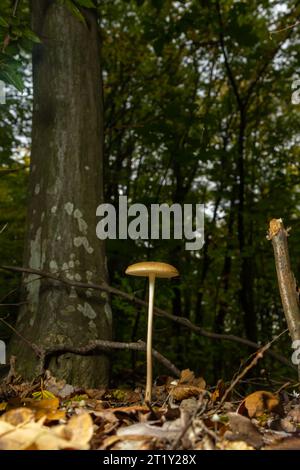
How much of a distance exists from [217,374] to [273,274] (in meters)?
3.11

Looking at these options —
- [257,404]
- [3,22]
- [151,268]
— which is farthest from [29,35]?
[257,404]

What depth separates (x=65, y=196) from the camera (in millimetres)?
2834

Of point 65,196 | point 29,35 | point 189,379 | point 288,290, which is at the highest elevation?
point 29,35

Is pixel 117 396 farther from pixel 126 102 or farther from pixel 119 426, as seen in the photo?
pixel 126 102

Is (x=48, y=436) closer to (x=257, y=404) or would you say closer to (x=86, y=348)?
(x=257, y=404)

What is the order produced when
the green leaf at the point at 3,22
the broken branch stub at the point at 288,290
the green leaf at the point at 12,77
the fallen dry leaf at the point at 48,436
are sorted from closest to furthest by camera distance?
the fallen dry leaf at the point at 48,436, the broken branch stub at the point at 288,290, the green leaf at the point at 3,22, the green leaf at the point at 12,77

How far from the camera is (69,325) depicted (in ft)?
8.32

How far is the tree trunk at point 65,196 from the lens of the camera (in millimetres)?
2543

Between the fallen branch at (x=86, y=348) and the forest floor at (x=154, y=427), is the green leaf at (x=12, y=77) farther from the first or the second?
the forest floor at (x=154, y=427)

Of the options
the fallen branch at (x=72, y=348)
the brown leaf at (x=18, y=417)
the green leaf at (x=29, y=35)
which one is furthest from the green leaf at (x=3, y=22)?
the brown leaf at (x=18, y=417)

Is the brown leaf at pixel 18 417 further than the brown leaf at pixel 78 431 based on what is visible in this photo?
Yes

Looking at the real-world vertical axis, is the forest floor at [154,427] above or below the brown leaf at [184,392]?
above

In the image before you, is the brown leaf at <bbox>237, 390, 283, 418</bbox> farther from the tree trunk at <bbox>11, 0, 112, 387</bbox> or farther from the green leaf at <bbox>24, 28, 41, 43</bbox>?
the green leaf at <bbox>24, 28, 41, 43</bbox>
